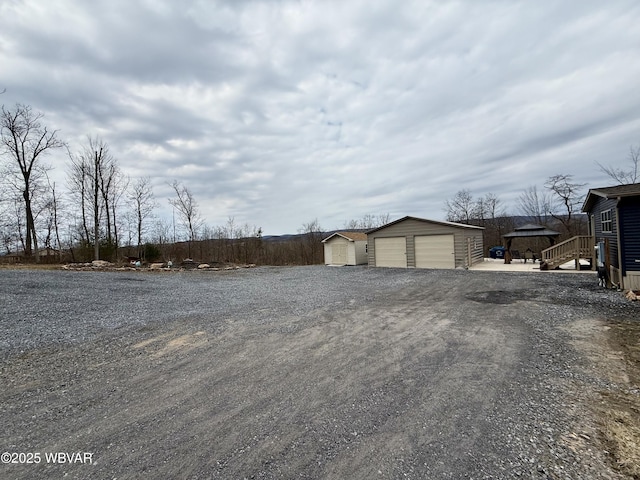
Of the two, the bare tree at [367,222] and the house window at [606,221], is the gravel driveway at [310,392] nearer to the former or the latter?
the house window at [606,221]

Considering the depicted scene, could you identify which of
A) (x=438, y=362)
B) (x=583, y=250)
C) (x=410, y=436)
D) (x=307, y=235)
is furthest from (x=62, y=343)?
(x=307, y=235)

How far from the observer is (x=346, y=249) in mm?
18844

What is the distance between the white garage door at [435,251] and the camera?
1440 centimetres

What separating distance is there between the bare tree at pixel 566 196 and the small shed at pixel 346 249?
14667 millimetres

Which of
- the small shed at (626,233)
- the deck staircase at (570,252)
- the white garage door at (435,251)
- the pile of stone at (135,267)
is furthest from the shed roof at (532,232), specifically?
the pile of stone at (135,267)

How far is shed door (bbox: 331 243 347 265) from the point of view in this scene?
1897 centimetres

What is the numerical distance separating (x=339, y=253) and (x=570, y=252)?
1163 centimetres

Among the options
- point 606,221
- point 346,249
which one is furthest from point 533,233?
point 346,249

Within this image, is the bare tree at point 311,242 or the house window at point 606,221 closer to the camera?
the house window at point 606,221

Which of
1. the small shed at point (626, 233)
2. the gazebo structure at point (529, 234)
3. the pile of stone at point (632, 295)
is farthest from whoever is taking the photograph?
the gazebo structure at point (529, 234)

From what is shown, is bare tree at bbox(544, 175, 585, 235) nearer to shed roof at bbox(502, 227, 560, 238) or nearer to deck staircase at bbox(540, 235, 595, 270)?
shed roof at bbox(502, 227, 560, 238)

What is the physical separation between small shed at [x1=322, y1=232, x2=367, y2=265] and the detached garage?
1.54 meters

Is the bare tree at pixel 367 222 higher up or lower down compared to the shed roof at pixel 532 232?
higher up

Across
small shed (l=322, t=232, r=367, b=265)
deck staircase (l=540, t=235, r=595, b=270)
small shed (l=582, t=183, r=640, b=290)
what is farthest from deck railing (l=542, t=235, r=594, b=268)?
small shed (l=322, t=232, r=367, b=265)
